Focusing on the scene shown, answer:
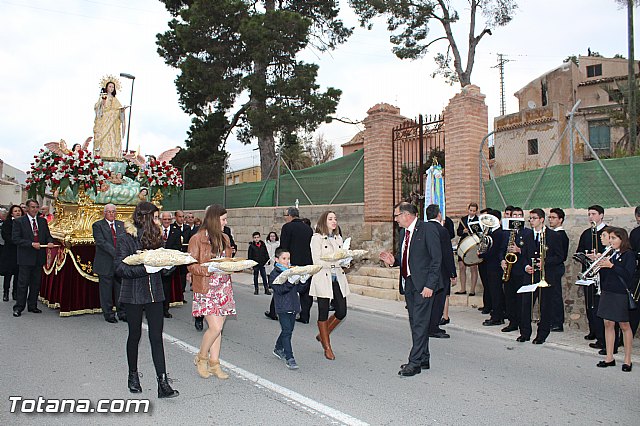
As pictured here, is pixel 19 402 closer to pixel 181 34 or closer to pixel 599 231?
pixel 599 231

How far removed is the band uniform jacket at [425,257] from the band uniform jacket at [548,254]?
2436 millimetres

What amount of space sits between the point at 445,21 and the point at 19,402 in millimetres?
26053

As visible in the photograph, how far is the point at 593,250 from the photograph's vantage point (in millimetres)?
7109

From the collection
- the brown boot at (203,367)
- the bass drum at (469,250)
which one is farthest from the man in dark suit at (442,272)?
the brown boot at (203,367)

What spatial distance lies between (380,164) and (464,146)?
2.70 meters

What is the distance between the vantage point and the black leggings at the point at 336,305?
21.5 feet

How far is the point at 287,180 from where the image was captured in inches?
706

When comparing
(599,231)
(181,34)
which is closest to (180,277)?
(599,231)

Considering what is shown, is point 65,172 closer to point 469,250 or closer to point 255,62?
point 469,250

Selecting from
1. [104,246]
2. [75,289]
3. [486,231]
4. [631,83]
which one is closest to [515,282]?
[486,231]

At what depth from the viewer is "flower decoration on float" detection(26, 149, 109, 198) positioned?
930 cm

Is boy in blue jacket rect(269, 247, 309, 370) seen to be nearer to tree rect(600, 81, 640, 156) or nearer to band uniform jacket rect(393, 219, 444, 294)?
band uniform jacket rect(393, 219, 444, 294)

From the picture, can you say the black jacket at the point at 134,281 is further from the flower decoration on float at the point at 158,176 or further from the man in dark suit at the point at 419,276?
the flower decoration on float at the point at 158,176

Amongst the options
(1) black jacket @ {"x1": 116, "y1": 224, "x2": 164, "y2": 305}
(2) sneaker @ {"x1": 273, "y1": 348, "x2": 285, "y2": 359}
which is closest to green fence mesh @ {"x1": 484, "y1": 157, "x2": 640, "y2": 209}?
(2) sneaker @ {"x1": 273, "y1": 348, "x2": 285, "y2": 359}
